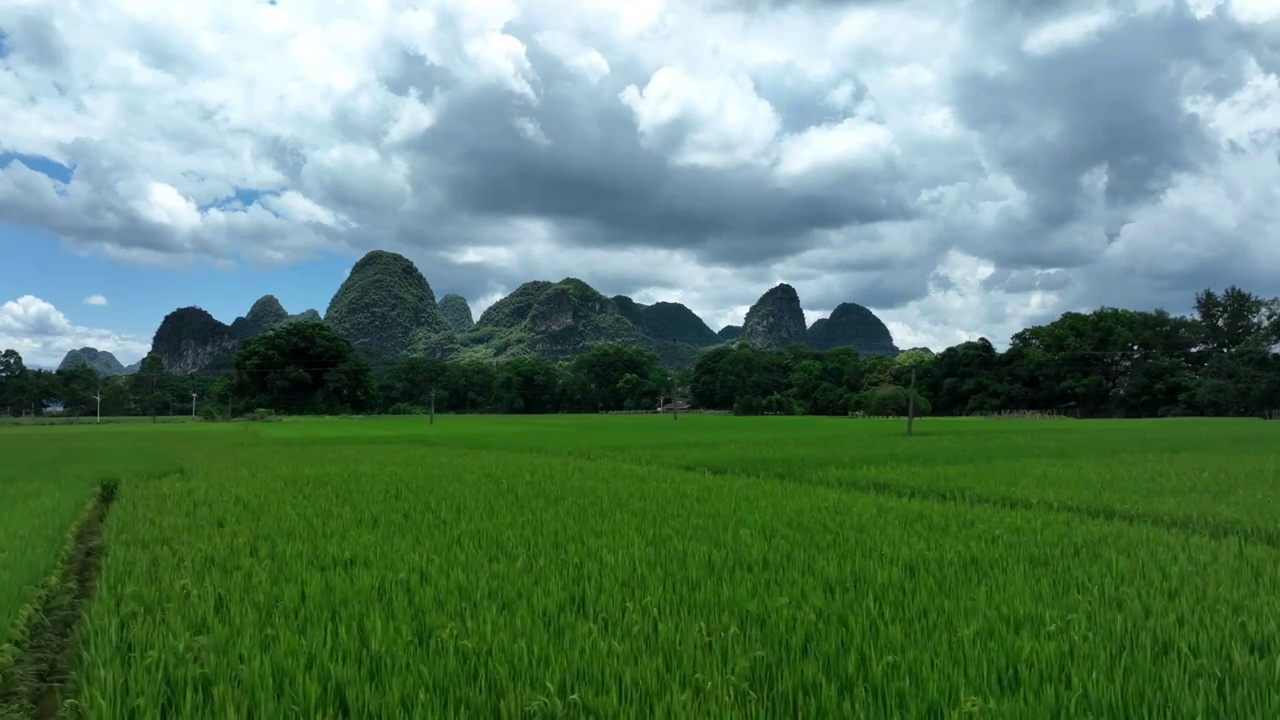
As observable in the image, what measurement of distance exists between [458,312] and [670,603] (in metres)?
198

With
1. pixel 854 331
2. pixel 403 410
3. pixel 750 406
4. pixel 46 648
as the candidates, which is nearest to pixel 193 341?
pixel 403 410

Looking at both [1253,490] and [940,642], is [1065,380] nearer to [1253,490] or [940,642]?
[1253,490]

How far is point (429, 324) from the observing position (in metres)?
142

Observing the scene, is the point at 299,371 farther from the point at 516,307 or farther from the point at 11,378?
the point at 516,307

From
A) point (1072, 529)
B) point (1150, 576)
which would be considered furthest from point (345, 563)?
point (1072, 529)

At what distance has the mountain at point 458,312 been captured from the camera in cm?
19238

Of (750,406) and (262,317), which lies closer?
(750,406)

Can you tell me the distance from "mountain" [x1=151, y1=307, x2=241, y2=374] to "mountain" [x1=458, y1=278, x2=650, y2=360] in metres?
43.6

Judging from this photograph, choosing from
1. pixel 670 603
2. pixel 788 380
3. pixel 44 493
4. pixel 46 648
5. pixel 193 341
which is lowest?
pixel 46 648

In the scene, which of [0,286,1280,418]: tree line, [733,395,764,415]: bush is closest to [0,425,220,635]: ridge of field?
[0,286,1280,418]: tree line

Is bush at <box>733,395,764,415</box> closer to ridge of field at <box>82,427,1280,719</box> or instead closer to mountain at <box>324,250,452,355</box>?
ridge of field at <box>82,427,1280,719</box>

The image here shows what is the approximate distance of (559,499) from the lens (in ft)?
33.5

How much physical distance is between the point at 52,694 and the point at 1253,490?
14.5m

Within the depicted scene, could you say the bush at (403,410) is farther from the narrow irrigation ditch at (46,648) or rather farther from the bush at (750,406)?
the narrow irrigation ditch at (46,648)
